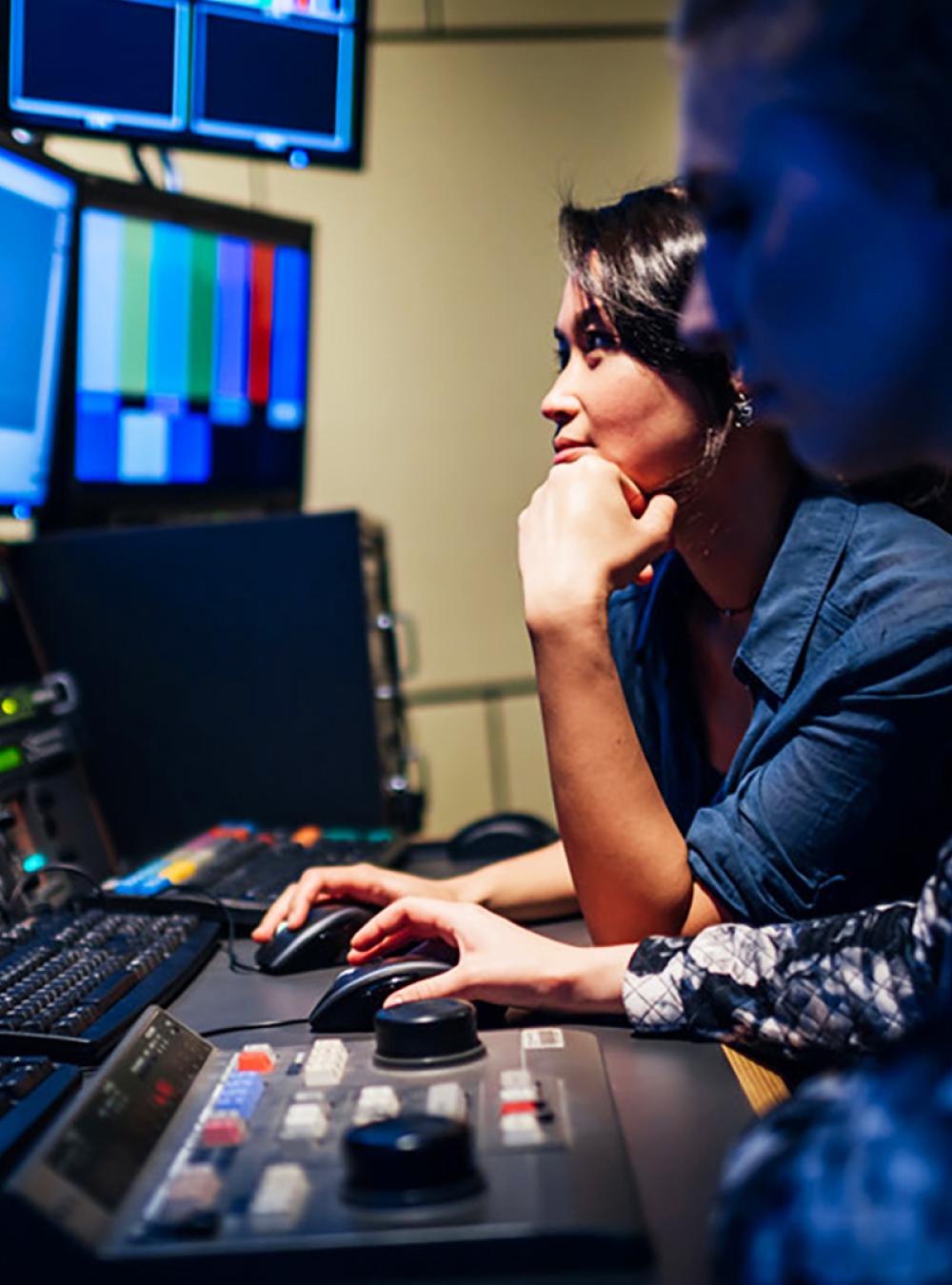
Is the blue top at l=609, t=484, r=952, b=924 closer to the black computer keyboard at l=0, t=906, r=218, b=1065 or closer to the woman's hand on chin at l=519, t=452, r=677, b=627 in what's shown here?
the woman's hand on chin at l=519, t=452, r=677, b=627

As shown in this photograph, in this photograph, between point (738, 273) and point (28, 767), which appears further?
point (28, 767)

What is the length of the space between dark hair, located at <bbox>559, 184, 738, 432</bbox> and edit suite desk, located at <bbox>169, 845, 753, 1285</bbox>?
0.64 meters

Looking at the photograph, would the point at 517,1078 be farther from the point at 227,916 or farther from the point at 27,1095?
the point at 227,916

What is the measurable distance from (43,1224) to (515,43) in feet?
9.24

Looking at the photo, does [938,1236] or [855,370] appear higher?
[855,370]

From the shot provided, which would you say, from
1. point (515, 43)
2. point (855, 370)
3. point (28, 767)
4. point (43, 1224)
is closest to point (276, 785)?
point (28, 767)

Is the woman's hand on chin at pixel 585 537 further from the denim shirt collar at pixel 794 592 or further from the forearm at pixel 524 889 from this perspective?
the forearm at pixel 524 889

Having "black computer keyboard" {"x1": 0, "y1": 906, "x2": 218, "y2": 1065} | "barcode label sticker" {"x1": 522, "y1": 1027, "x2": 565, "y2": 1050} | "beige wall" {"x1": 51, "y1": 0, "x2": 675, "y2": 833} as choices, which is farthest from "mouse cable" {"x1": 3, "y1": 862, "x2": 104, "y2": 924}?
"beige wall" {"x1": 51, "y1": 0, "x2": 675, "y2": 833}

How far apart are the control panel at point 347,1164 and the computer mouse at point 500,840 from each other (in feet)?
2.83

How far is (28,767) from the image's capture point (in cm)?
154

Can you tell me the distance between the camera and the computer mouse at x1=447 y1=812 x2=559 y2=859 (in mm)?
1707

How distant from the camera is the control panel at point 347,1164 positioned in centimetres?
57

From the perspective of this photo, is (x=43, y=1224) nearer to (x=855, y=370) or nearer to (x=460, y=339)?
(x=855, y=370)

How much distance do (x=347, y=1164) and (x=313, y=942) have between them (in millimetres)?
553
